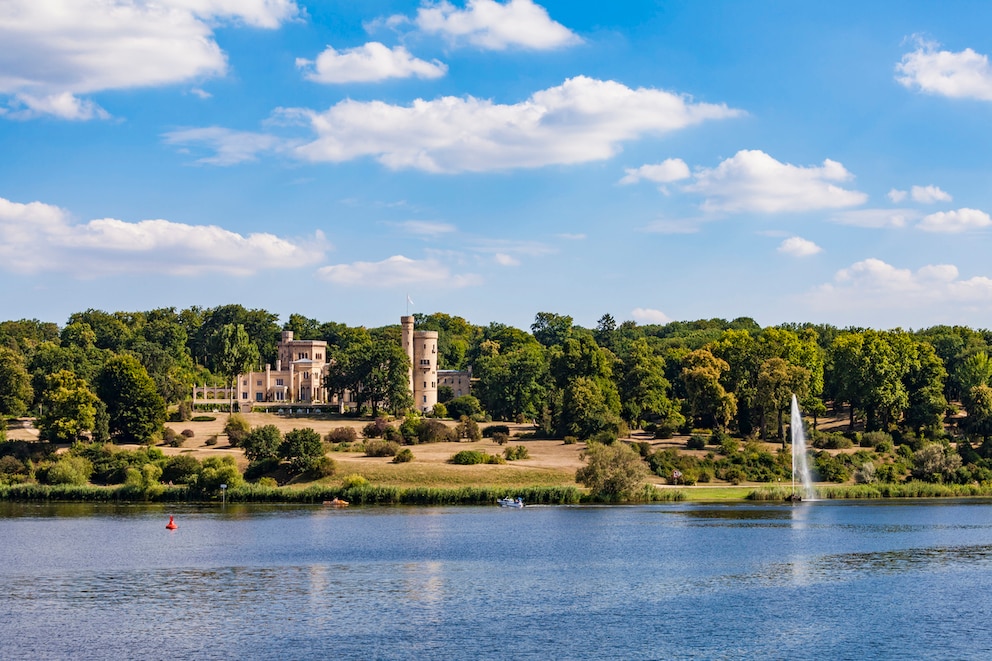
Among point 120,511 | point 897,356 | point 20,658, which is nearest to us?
point 20,658

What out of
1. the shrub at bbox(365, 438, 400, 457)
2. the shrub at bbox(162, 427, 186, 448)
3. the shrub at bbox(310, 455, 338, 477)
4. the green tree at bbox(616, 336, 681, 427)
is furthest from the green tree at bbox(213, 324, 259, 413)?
the green tree at bbox(616, 336, 681, 427)

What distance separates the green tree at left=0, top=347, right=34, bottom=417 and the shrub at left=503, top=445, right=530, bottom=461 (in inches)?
2669

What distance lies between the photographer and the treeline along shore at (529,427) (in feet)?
365

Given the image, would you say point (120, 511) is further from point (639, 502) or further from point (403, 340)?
point (403, 340)

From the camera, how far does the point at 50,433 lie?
5054 inches

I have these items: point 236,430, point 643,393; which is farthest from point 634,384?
point 236,430

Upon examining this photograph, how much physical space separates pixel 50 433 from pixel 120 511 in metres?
36.7

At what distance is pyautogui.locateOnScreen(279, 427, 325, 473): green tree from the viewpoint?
4496 inches

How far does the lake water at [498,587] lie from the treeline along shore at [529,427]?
19.9 m

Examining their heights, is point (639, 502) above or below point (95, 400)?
below

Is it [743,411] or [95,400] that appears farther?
[743,411]

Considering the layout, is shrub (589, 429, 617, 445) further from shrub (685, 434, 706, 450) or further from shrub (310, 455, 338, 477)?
shrub (310, 455, 338, 477)

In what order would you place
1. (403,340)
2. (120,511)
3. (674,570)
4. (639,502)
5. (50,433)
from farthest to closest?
(403,340) → (50,433) → (639,502) → (120,511) → (674,570)

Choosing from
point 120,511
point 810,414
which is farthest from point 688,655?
point 810,414
